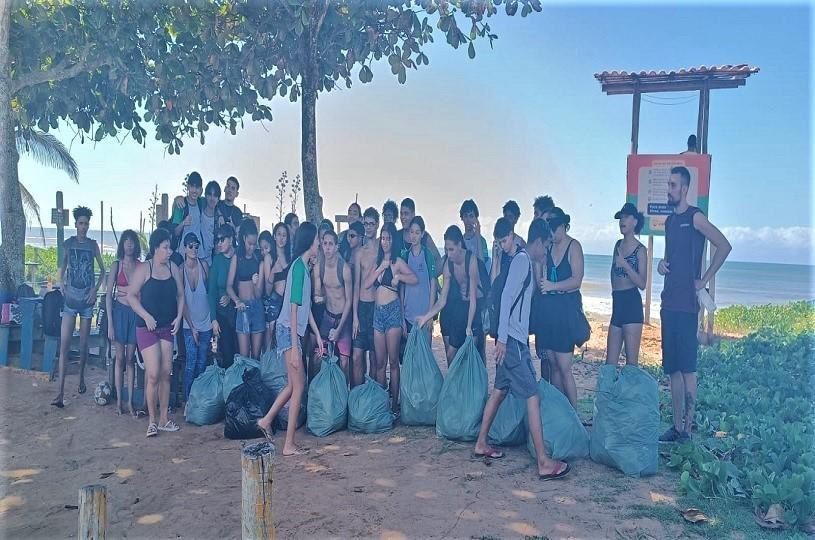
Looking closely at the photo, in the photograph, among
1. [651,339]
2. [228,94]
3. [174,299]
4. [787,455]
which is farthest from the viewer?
[651,339]

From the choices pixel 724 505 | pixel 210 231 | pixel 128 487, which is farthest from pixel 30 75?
pixel 724 505

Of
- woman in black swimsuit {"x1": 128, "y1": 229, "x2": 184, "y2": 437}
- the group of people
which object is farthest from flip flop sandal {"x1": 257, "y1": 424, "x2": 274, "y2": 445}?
woman in black swimsuit {"x1": 128, "y1": 229, "x2": 184, "y2": 437}

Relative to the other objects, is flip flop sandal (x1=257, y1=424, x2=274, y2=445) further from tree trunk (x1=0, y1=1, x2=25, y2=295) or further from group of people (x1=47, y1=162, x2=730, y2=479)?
tree trunk (x1=0, y1=1, x2=25, y2=295)

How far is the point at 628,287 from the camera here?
4.77 meters

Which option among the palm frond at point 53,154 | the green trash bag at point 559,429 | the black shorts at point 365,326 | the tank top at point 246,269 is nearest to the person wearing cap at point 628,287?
the green trash bag at point 559,429

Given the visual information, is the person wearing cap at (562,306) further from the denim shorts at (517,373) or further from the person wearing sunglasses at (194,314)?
the person wearing sunglasses at (194,314)

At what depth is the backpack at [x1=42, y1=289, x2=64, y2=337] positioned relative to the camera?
6453 mm

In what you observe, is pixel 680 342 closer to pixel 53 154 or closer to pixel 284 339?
pixel 284 339

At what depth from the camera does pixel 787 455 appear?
385 centimetres

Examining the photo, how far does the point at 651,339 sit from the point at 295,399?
7.43m

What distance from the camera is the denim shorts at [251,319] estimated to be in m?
5.80

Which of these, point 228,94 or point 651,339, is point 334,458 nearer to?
point 228,94

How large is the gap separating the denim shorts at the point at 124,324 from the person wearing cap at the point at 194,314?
47 centimetres

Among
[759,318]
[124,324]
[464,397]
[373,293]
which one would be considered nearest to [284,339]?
[373,293]
